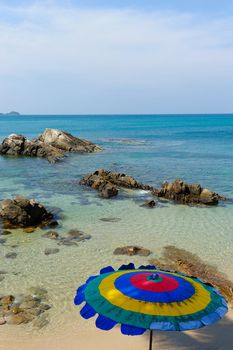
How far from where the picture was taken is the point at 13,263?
17.8 metres

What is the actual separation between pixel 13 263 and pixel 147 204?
12.8 m

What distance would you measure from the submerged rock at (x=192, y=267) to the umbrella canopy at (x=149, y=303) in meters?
6.57

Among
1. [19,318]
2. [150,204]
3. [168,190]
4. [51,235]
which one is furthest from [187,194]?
[19,318]

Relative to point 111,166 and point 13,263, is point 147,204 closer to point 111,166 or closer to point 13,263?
point 13,263

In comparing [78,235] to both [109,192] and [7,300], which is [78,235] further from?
[109,192]

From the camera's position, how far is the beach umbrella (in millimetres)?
7910

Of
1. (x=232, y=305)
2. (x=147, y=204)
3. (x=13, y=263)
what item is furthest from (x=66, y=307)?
(x=147, y=204)

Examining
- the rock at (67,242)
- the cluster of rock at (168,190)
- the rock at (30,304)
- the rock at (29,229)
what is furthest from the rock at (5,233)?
the cluster of rock at (168,190)

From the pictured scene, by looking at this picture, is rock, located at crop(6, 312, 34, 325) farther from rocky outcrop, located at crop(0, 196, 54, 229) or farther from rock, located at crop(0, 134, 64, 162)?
rock, located at crop(0, 134, 64, 162)

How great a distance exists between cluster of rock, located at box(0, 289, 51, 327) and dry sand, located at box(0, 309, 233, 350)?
3.27ft

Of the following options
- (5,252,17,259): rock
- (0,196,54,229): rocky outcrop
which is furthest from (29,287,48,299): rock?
(0,196,54,229): rocky outcrop

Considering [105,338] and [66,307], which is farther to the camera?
[66,307]

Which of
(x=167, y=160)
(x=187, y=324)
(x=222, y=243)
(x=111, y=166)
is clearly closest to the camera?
(x=187, y=324)

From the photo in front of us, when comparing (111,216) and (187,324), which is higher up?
(187,324)
